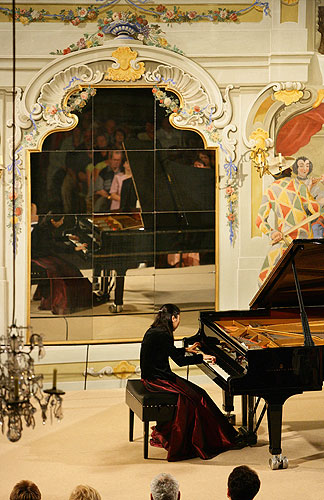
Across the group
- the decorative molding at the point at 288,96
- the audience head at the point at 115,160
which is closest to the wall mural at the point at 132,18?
the decorative molding at the point at 288,96

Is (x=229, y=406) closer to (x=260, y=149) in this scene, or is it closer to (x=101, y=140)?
(x=260, y=149)

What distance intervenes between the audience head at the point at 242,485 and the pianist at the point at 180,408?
6.14ft

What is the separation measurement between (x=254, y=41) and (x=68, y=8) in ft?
6.76

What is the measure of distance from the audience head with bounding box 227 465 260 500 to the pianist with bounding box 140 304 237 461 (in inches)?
73.7

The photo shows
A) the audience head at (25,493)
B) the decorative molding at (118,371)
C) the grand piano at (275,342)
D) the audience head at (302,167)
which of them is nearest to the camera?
the audience head at (25,493)

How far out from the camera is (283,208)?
8430mm

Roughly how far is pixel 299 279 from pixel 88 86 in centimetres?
364

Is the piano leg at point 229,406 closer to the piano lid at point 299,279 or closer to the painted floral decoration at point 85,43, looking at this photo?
the piano lid at point 299,279

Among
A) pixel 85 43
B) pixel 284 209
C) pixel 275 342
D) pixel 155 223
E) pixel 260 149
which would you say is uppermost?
pixel 85 43

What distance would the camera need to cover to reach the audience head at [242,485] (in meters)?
3.40

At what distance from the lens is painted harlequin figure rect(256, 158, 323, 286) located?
27.6 ft

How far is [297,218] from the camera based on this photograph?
8477 mm

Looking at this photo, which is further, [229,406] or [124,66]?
[124,66]

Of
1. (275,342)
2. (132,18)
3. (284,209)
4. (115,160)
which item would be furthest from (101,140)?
(275,342)
